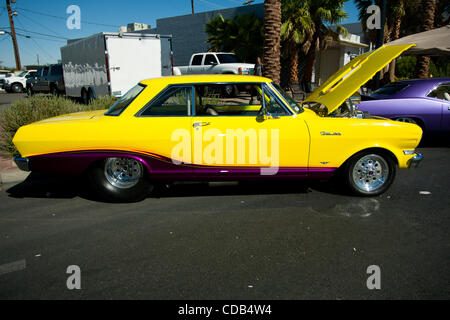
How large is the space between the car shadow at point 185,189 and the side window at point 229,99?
3.51ft

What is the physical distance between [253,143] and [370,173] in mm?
1680

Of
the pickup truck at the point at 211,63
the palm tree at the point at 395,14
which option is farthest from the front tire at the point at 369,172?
the palm tree at the point at 395,14

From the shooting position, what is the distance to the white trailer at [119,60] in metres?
12.4

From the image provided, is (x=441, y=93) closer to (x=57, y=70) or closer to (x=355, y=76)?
(x=355, y=76)

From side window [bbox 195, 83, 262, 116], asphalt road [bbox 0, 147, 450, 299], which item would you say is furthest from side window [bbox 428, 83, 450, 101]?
side window [bbox 195, 83, 262, 116]

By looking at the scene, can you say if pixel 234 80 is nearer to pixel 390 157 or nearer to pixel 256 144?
pixel 256 144

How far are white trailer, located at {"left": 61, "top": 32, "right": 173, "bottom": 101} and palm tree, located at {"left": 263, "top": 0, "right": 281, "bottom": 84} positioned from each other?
4.80 m

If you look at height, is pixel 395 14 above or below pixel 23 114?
above

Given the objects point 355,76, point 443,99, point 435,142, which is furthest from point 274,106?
point 435,142

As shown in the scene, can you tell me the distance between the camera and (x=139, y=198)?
4.62 m

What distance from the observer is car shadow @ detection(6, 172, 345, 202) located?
497 centimetres

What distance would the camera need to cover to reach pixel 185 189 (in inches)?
204
